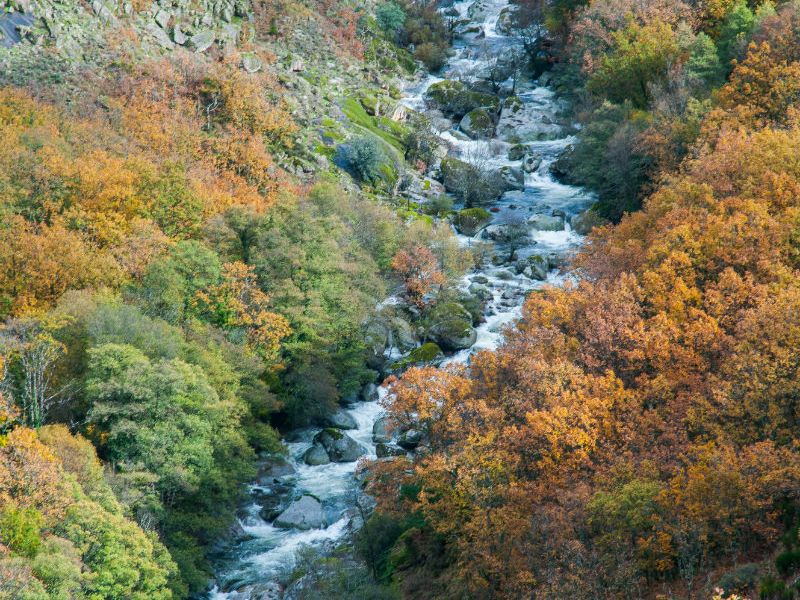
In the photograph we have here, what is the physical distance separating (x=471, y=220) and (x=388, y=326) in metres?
23.5

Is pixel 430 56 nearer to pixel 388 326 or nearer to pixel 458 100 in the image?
pixel 458 100

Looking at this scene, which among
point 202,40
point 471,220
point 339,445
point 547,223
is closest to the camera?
point 339,445

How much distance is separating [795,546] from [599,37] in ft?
259

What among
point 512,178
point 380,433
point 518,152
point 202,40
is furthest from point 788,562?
point 202,40

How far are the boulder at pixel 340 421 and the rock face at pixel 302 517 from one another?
9.72 m

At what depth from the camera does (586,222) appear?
8706cm

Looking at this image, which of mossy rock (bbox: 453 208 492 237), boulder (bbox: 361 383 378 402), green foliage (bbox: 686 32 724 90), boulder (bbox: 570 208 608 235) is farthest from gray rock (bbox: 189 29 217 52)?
green foliage (bbox: 686 32 724 90)

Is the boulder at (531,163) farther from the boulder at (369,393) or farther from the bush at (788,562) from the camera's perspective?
the bush at (788,562)

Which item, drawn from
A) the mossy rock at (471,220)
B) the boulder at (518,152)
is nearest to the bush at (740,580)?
the mossy rock at (471,220)

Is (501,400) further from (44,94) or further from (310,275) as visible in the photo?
(44,94)

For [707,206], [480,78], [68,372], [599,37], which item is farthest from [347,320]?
[480,78]

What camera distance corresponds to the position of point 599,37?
98.4m

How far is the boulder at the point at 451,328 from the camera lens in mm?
72000

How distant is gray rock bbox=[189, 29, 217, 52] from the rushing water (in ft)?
107
